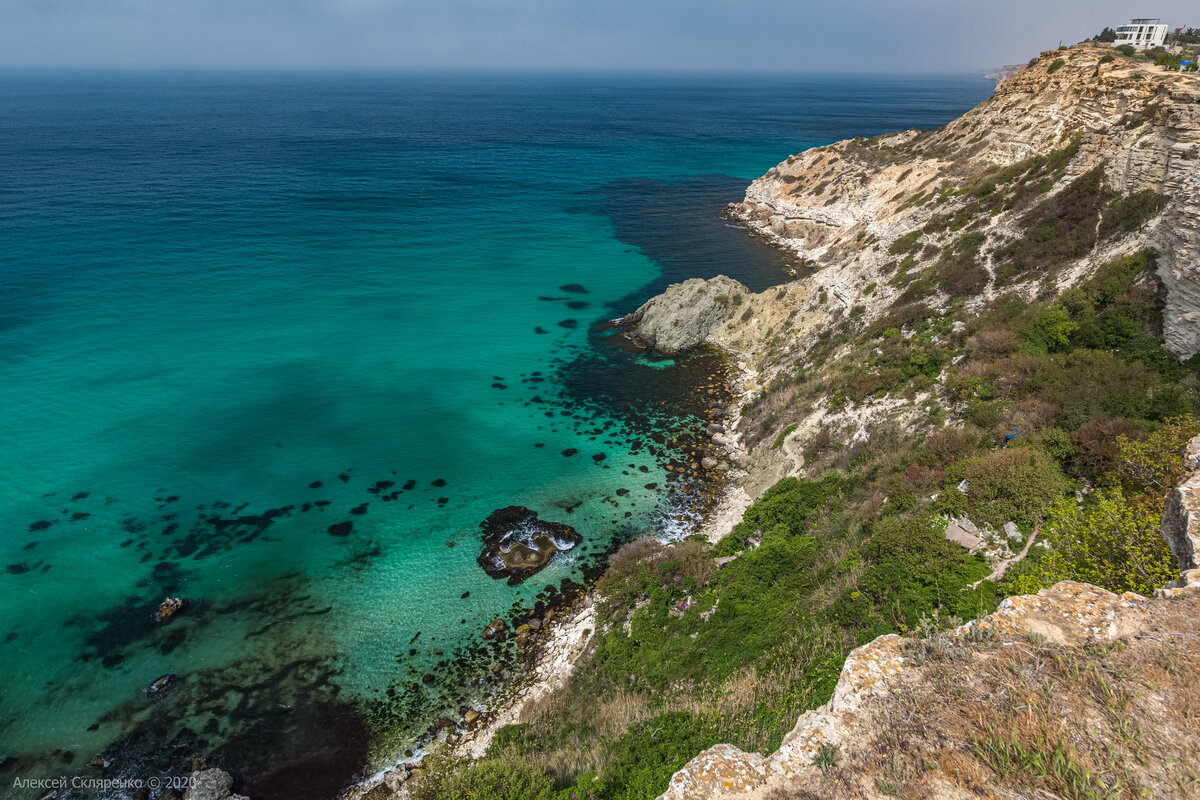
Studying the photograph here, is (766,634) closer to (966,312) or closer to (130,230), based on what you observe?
(966,312)

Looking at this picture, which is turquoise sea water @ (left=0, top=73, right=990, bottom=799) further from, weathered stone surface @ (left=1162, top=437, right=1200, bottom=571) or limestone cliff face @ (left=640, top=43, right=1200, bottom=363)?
weathered stone surface @ (left=1162, top=437, right=1200, bottom=571)

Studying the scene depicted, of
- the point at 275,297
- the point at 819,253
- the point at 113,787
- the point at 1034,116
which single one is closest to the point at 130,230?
the point at 275,297

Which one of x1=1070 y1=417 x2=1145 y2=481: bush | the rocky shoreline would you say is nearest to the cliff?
the rocky shoreline

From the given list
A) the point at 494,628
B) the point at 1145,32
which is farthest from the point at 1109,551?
the point at 1145,32

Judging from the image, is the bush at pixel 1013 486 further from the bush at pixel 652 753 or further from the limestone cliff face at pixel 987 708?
the bush at pixel 652 753

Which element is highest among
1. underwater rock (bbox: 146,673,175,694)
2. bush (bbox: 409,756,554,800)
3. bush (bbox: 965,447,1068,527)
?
bush (bbox: 965,447,1068,527)

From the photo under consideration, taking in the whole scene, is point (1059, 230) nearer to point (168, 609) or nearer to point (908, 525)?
point (908, 525)
